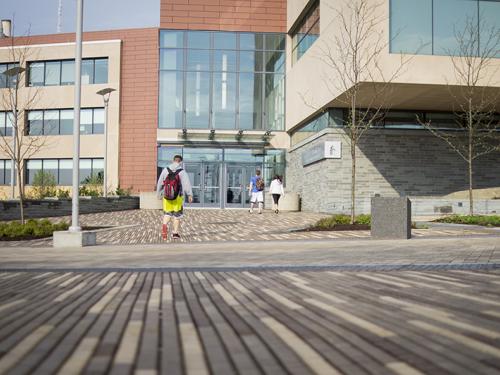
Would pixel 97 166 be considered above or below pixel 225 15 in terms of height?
below

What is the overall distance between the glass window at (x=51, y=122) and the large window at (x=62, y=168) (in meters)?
1.97

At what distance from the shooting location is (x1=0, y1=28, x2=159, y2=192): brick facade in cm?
3528

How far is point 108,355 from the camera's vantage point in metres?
3.19

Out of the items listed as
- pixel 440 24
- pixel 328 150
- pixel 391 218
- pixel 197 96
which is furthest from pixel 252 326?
pixel 197 96

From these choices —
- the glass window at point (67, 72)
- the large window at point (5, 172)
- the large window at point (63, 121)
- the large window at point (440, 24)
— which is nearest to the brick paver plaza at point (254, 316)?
the large window at point (440, 24)

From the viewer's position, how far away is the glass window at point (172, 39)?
3469cm

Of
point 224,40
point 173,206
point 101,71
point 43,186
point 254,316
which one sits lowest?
point 254,316

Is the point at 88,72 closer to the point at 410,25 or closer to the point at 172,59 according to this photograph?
the point at 172,59

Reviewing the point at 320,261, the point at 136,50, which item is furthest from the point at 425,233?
the point at 136,50

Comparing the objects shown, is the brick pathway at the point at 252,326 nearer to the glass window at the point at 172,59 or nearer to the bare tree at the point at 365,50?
the bare tree at the point at 365,50

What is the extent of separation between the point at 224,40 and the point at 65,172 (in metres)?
13.2

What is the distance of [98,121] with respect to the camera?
3653cm

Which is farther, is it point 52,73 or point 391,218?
point 52,73

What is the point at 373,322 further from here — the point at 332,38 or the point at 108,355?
the point at 332,38
